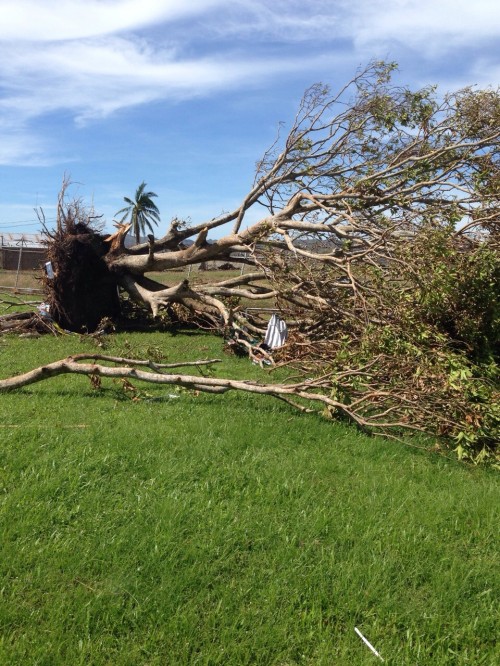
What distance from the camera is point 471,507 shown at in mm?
4297

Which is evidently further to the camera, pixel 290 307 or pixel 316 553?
pixel 290 307

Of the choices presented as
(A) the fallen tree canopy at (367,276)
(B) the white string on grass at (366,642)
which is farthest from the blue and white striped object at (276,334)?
(B) the white string on grass at (366,642)

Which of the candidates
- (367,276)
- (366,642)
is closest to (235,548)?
(366,642)

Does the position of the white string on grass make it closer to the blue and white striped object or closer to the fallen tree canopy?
the fallen tree canopy

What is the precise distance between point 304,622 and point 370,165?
8.52 meters

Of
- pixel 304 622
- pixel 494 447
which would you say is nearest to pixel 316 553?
pixel 304 622

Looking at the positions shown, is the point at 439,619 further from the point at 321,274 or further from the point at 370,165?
the point at 370,165

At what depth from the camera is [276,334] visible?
8.98 metres

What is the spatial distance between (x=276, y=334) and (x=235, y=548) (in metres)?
5.51

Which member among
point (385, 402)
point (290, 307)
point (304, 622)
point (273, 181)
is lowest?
point (304, 622)

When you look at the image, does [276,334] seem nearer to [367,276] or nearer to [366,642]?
[367,276]

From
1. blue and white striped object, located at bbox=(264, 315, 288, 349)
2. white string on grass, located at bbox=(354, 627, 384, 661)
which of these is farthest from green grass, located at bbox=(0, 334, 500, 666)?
blue and white striped object, located at bbox=(264, 315, 288, 349)

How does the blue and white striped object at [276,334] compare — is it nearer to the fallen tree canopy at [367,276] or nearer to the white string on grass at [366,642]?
the fallen tree canopy at [367,276]

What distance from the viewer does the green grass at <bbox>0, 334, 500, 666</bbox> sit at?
9.71 feet
